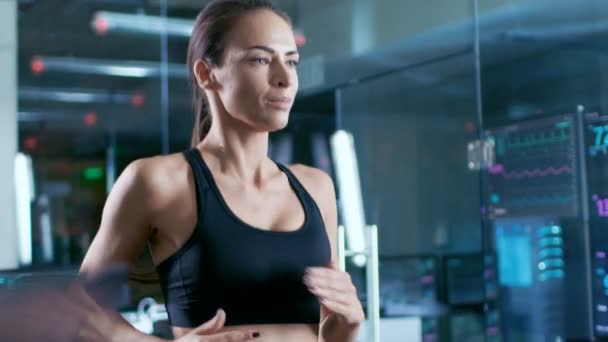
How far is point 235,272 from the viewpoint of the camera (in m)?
0.99

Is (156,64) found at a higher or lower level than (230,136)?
higher

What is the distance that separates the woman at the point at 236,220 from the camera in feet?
3.24

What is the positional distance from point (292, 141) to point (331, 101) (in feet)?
3.52

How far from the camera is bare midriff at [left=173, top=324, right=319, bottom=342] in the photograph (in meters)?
0.99

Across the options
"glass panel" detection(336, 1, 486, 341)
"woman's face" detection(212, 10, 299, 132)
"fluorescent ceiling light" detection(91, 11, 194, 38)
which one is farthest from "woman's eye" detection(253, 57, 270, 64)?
"fluorescent ceiling light" detection(91, 11, 194, 38)

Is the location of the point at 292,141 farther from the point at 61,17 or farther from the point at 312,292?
the point at 312,292

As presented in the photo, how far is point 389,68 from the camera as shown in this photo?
5.71m

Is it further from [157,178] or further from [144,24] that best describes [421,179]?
[157,178]

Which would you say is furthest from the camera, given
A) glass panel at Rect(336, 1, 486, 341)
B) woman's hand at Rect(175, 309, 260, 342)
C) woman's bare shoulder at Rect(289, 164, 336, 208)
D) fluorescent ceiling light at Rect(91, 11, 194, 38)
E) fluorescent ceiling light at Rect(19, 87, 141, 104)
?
fluorescent ceiling light at Rect(91, 11, 194, 38)

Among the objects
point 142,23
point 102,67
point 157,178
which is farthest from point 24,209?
point 157,178

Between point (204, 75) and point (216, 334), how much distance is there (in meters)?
0.35

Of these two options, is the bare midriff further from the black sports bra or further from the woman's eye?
the woman's eye

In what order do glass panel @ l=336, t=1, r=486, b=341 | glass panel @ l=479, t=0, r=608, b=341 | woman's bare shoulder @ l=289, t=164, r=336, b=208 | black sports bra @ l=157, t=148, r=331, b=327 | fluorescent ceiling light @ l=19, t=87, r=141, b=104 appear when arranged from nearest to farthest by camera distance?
black sports bra @ l=157, t=148, r=331, b=327 → woman's bare shoulder @ l=289, t=164, r=336, b=208 → glass panel @ l=479, t=0, r=608, b=341 → glass panel @ l=336, t=1, r=486, b=341 → fluorescent ceiling light @ l=19, t=87, r=141, b=104

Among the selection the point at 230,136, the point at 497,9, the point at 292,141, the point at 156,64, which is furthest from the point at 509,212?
the point at 292,141
